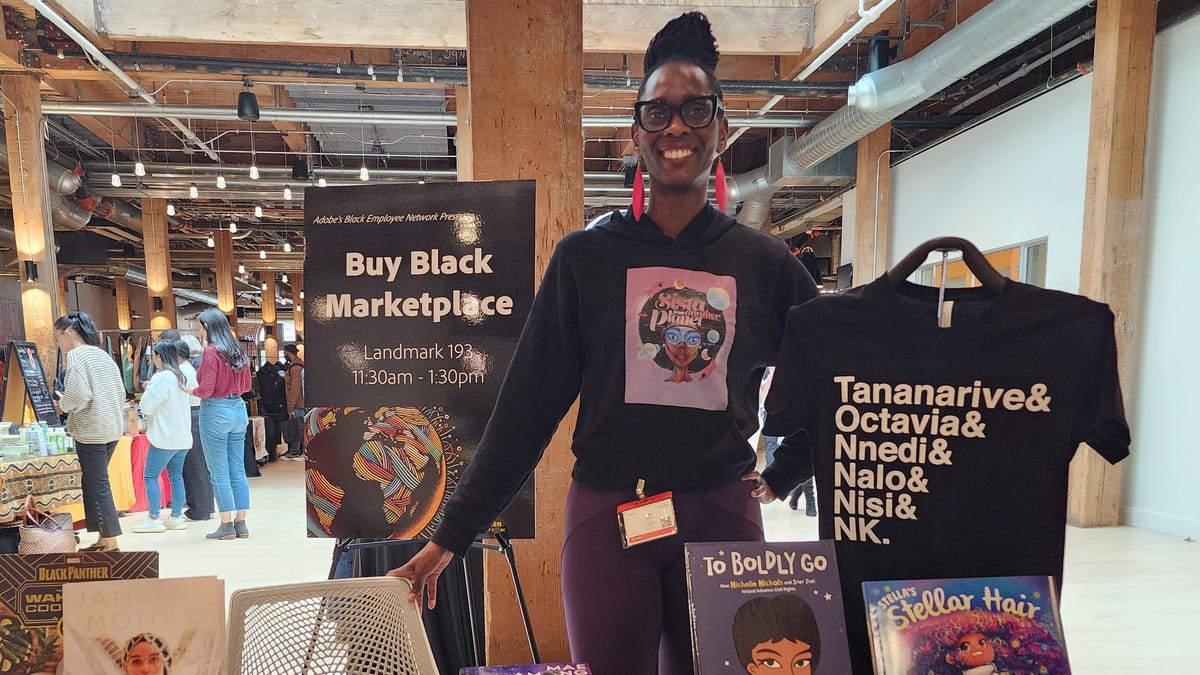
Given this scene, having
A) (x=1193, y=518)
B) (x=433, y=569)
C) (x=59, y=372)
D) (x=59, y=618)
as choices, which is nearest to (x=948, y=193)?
(x=1193, y=518)

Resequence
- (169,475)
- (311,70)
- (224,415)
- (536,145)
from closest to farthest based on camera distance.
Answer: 1. (536,145)
2. (224,415)
3. (169,475)
4. (311,70)

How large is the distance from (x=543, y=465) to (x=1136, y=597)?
11.4ft

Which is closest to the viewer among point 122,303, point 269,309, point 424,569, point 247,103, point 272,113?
point 424,569

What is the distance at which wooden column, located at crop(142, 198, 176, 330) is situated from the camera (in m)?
10.8

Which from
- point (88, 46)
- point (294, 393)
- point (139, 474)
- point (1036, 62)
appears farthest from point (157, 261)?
point (1036, 62)

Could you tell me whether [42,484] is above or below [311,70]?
below

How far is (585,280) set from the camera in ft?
4.08

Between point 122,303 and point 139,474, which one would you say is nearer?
point 139,474

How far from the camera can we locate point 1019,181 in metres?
5.80

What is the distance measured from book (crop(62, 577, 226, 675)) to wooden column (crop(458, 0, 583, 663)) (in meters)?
1.12

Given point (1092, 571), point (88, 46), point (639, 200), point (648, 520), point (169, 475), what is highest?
point (88, 46)

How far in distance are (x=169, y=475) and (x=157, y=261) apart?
776 cm

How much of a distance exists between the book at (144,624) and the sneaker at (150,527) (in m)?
4.74

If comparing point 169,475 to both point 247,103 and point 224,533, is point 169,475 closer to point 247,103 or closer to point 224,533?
point 224,533
